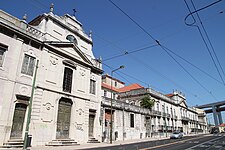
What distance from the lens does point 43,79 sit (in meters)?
19.1

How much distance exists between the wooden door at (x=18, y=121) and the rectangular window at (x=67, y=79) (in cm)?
560

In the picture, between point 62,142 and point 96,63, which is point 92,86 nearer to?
point 96,63

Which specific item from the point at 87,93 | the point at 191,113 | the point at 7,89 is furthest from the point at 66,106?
the point at 191,113

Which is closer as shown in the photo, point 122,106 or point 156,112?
point 122,106

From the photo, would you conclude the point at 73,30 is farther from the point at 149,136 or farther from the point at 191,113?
the point at 191,113

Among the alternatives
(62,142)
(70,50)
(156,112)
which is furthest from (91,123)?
(156,112)

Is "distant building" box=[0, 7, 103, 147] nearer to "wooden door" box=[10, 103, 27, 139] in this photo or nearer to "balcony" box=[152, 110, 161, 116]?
"wooden door" box=[10, 103, 27, 139]

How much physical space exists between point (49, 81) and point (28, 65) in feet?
9.23

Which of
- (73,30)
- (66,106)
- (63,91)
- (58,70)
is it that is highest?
(73,30)

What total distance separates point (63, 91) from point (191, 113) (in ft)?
210

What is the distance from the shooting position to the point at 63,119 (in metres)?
20.8

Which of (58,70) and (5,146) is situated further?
(58,70)

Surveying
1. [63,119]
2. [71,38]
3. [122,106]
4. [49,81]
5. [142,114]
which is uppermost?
Answer: [71,38]

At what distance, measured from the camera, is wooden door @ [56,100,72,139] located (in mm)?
19995
